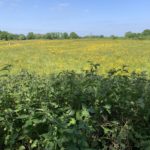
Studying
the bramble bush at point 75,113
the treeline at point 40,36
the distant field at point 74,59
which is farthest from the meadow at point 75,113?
the treeline at point 40,36

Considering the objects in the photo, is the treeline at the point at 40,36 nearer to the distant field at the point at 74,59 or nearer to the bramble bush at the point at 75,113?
the distant field at the point at 74,59

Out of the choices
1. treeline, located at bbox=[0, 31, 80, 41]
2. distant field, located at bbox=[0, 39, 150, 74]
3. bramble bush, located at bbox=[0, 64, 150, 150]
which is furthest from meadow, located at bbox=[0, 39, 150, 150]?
treeline, located at bbox=[0, 31, 80, 41]

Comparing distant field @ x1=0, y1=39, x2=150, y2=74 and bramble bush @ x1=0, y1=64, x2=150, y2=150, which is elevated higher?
bramble bush @ x1=0, y1=64, x2=150, y2=150

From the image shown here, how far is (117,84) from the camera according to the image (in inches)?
152

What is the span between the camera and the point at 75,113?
3.39 meters

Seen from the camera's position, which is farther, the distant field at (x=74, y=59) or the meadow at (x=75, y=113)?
the distant field at (x=74, y=59)

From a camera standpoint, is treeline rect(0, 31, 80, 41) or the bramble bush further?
treeline rect(0, 31, 80, 41)

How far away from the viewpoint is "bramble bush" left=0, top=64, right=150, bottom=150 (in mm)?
3191

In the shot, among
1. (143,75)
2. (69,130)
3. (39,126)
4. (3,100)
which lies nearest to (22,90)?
(3,100)

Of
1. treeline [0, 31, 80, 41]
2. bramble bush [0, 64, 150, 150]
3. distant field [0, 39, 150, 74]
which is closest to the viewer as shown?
bramble bush [0, 64, 150, 150]

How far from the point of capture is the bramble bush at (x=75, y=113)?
3191 millimetres

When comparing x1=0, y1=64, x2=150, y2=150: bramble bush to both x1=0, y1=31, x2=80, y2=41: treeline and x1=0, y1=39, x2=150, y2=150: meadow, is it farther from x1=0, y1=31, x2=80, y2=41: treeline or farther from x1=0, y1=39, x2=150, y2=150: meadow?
x1=0, y1=31, x2=80, y2=41: treeline

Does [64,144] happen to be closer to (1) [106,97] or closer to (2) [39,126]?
(2) [39,126]

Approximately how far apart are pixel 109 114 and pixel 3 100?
1.00 meters
